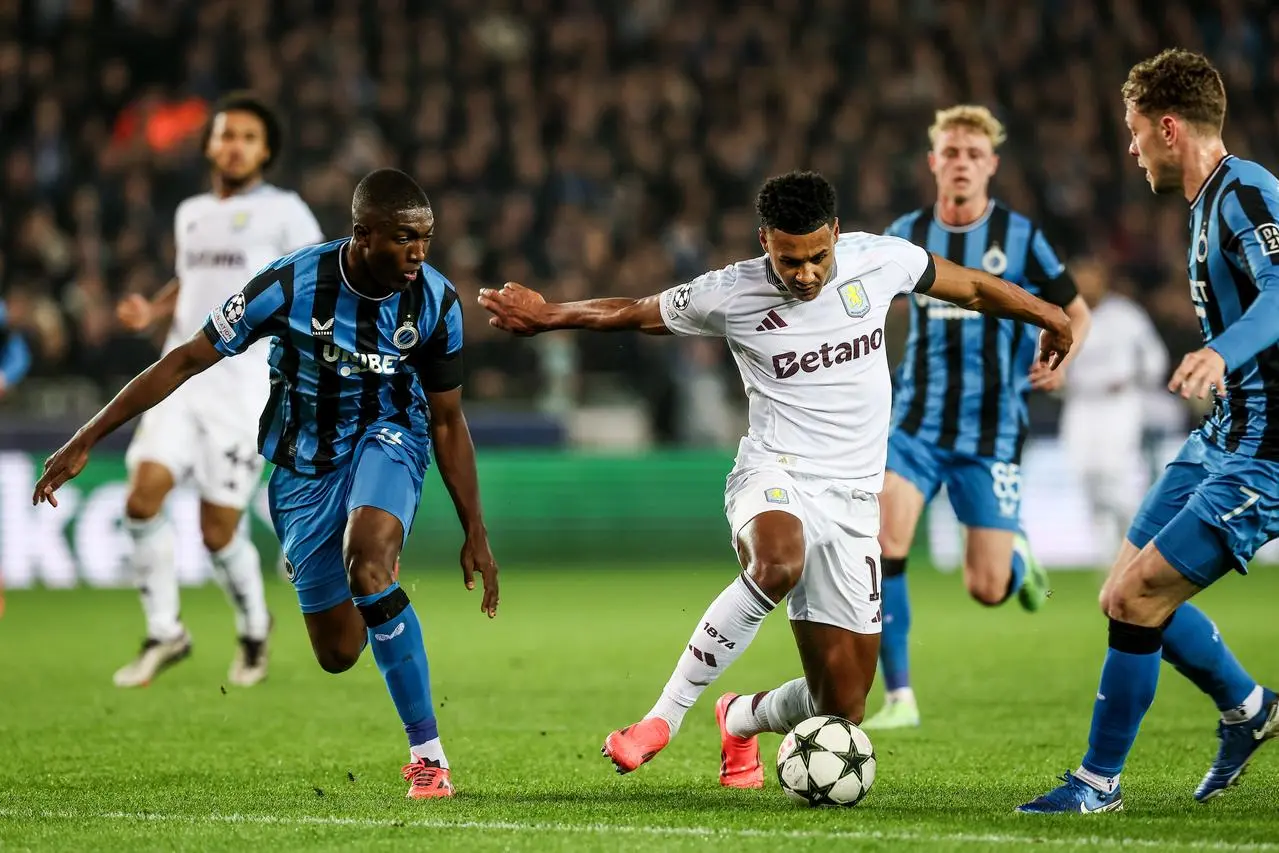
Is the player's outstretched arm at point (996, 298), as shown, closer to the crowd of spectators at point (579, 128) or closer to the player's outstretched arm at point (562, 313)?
the player's outstretched arm at point (562, 313)

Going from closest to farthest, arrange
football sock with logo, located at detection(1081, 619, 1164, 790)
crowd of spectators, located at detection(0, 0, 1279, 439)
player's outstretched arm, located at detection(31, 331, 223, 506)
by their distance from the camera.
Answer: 1. football sock with logo, located at detection(1081, 619, 1164, 790)
2. player's outstretched arm, located at detection(31, 331, 223, 506)
3. crowd of spectators, located at detection(0, 0, 1279, 439)

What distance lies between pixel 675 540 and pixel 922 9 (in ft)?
32.0

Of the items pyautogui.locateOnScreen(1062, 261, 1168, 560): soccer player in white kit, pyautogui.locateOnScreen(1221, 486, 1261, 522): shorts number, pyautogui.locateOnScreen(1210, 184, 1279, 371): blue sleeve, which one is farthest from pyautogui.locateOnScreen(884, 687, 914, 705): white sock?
pyautogui.locateOnScreen(1062, 261, 1168, 560): soccer player in white kit

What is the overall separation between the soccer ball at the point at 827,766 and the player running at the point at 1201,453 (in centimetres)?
53

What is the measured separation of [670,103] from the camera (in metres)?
20.6

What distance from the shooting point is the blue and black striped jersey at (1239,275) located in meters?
5.24

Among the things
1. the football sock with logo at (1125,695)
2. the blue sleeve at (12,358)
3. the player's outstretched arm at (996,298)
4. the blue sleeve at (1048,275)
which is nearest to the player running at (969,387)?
the blue sleeve at (1048,275)

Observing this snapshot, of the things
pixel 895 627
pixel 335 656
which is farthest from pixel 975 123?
pixel 335 656

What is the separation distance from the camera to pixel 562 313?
5.79 meters

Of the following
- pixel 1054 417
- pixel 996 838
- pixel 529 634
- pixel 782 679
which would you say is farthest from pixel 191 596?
pixel 996 838

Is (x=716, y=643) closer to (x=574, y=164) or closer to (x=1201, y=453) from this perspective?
(x=1201, y=453)

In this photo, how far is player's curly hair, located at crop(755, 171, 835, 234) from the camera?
18.5 feet

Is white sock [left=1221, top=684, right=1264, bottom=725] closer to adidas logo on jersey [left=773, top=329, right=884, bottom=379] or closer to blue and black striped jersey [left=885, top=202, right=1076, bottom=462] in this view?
adidas logo on jersey [left=773, top=329, right=884, bottom=379]

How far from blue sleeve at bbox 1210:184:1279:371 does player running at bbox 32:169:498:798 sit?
A: 2.45 meters
